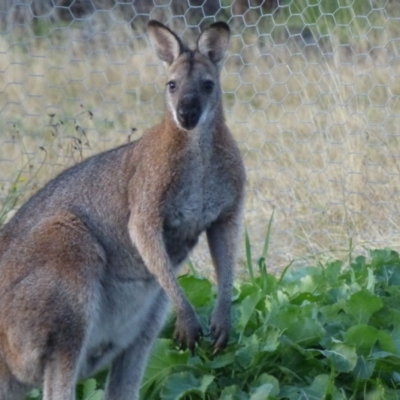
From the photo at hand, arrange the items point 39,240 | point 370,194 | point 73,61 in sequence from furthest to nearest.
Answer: point 73,61 < point 370,194 < point 39,240

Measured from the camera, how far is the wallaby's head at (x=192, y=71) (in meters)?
4.60

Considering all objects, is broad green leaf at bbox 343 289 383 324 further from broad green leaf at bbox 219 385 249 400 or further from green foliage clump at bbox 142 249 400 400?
broad green leaf at bbox 219 385 249 400

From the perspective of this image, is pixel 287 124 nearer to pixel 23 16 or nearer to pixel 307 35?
pixel 307 35

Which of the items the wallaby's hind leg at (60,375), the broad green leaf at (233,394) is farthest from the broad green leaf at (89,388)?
the broad green leaf at (233,394)

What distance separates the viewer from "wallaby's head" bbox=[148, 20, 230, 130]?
181 inches

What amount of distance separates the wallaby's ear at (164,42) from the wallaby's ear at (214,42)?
10cm

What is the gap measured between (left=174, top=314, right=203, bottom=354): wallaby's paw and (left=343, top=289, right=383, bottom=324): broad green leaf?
2.52 feet

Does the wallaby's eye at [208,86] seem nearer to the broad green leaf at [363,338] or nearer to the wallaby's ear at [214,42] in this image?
the wallaby's ear at [214,42]

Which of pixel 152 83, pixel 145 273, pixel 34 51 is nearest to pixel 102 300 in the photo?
pixel 145 273

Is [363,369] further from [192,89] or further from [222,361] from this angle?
[192,89]

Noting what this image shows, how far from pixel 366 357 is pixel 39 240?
145 centimetres

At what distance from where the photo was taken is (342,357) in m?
4.74

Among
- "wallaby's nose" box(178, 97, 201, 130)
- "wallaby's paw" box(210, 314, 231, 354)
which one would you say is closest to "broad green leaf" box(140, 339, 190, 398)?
"wallaby's paw" box(210, 314, 231, 354)

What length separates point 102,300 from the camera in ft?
15.2
